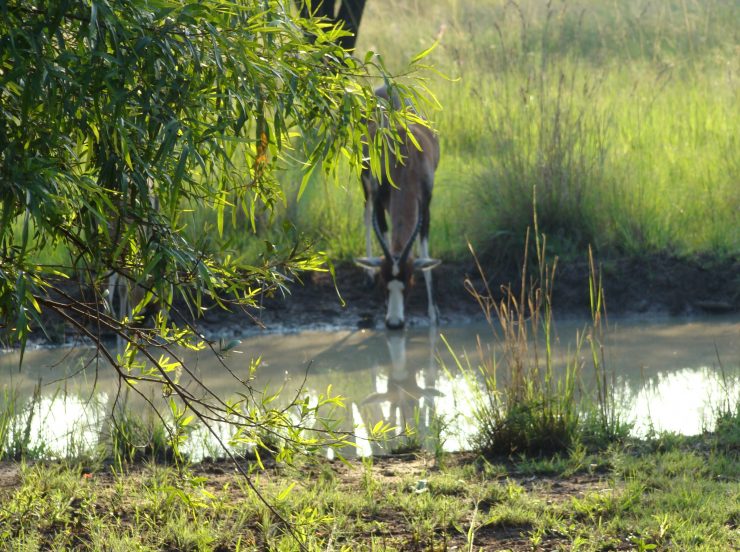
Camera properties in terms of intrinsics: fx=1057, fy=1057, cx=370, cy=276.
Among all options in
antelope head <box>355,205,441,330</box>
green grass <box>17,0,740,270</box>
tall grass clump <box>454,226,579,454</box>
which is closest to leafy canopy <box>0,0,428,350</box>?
tall grass clump <box>454,226,579,454</box>

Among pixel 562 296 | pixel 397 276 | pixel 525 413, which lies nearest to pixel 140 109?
pixel 525 413

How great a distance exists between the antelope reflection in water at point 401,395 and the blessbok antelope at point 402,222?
48 centimetres

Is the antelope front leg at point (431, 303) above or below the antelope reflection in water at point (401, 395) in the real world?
above

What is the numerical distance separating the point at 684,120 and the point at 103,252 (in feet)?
33.2

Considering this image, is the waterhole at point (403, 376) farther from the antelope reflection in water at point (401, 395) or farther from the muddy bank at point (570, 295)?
the muddy bank at point (570, 295)

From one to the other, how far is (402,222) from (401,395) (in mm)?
2460

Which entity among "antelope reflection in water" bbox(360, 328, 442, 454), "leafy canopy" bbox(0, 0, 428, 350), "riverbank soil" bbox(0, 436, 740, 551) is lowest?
"antelope reflection in water" bbox(360, 328, 442, 454)

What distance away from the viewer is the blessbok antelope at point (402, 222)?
28.7 ft

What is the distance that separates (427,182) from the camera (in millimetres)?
9391

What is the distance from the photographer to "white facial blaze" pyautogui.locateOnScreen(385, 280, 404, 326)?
870 centimetres

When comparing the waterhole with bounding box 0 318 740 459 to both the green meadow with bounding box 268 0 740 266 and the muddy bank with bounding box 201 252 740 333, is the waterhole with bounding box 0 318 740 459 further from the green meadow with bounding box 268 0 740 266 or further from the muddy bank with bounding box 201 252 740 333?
the green meadow with bounding box 268 0 740 266

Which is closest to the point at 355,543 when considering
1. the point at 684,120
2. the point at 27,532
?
the point at 27,532

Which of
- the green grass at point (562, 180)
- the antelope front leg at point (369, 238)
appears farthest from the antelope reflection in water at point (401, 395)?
the green grass at point (562, 180)

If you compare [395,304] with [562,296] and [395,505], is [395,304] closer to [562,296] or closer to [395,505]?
[562,296]
